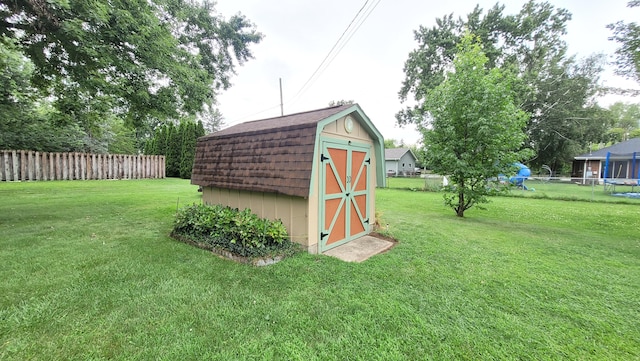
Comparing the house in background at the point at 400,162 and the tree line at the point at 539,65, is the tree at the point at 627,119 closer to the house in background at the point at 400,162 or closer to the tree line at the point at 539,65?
the tree line at the point at 539,65

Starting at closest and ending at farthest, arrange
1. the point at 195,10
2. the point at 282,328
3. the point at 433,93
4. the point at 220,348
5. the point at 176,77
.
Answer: the point at 220,348
the point at 282,328
the point at 176,77
the point at 433,93
the point at 195,10

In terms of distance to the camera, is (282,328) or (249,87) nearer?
→ (282,328)

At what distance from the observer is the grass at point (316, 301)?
2.05 metres

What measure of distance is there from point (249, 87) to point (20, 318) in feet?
71.7

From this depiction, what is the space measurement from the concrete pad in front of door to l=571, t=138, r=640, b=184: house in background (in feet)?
73.1

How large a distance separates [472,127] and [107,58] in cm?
907

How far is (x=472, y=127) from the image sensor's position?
7312 millimetres

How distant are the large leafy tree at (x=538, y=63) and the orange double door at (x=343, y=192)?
69.6 ft

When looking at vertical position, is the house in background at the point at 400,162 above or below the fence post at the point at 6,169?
above

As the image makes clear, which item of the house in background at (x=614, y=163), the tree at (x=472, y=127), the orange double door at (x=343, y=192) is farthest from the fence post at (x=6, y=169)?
the house in background at (x=614, y=163)

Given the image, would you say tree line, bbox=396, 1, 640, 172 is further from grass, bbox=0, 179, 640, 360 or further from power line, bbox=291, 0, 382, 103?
grass, bbox=0, 179, 640, 360

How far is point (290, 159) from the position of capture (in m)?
4.02

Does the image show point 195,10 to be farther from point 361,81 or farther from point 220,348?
point 220,348

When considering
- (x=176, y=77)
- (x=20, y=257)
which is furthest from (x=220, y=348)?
(x=176, y=77)
